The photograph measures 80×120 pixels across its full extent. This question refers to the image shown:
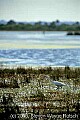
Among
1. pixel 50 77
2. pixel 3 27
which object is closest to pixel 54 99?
pixel 50 77

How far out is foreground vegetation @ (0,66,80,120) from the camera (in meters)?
7.01

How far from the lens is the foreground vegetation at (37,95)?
7012mm

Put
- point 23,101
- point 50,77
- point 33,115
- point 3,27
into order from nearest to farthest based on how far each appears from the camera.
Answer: point 33,115, point 23,101, point 50,77, point 3,27

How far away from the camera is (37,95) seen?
8.34 meters

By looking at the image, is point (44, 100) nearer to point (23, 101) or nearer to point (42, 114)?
point (23, 101)

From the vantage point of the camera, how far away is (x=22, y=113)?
6.98 m

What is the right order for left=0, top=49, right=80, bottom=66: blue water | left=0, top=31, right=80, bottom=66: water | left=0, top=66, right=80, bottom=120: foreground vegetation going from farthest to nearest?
left=0, top=31, right=80, bottom=66: water < left=0, top=49, right=80, bottom=66: blue water < left=0, top=66, right=80, bottom=120: foreground vegetation

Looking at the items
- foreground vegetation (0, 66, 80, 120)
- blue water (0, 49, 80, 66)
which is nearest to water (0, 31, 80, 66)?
blue water (0, 49, 80, 66)

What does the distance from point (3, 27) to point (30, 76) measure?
66.7m

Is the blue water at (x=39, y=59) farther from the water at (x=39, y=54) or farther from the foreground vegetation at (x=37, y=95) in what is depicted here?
the foreground vegetation at (x=37, y=95)

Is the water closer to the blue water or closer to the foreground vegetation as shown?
the blue water

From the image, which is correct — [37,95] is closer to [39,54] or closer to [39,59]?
[39,59]

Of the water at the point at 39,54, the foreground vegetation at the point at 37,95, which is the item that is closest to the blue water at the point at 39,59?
the water at the point at 39,54

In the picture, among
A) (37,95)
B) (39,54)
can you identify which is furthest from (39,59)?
(37,95)
